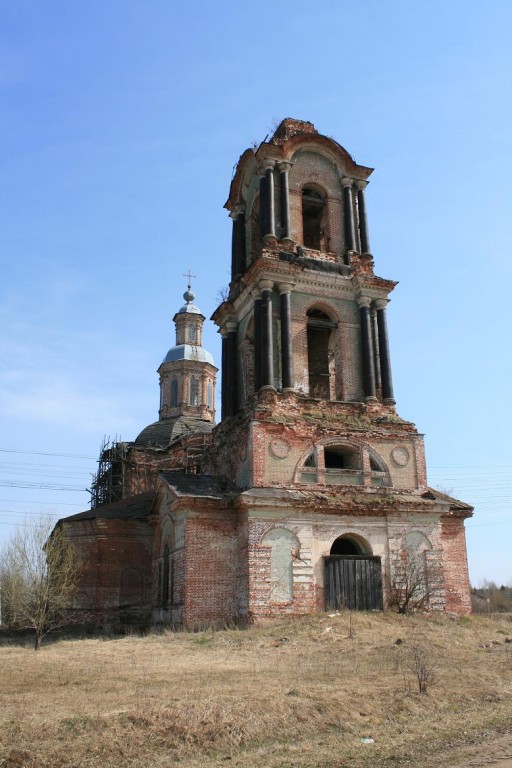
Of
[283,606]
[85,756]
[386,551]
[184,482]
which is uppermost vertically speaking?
[184,482]

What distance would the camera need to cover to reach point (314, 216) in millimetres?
24969

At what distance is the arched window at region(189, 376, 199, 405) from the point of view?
1559 inches

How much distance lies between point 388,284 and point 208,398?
1980 cm

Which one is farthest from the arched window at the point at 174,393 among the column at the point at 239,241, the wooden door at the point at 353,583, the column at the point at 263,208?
the wooden door at the point at 353,583

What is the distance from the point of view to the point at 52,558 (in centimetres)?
2102

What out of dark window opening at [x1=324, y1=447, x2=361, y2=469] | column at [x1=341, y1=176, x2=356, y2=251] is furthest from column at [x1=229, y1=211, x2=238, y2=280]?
dark window opening at [x1=324, y1=447, x2=361, y2=469]

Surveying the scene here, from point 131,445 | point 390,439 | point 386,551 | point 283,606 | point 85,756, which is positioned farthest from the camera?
point 131,445

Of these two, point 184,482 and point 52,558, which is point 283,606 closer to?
point 184,482

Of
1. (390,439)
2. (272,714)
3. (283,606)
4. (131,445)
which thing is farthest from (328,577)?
(131,445)

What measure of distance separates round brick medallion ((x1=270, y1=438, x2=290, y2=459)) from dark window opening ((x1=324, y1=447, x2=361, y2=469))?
5.38 ft

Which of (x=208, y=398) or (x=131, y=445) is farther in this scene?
(x=208, y=398)

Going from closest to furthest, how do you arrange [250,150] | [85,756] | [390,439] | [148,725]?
[85,756] < [148,725] < [390,439] < [250,150]

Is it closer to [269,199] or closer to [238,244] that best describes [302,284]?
[269,199]

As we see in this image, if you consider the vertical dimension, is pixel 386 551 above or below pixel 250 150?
below
